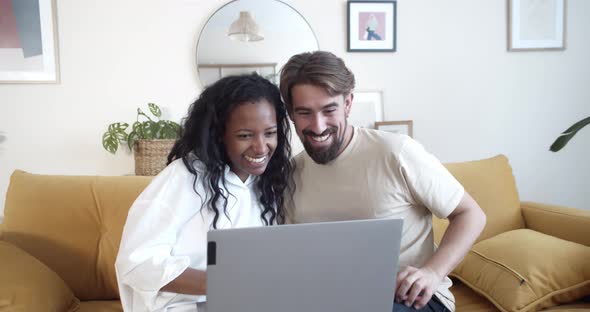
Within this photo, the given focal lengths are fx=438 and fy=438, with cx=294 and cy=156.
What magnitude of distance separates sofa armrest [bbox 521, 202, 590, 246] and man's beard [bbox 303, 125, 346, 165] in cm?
105

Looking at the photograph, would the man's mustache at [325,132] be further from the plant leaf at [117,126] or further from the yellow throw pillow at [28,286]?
the plant leaf at [117,126]

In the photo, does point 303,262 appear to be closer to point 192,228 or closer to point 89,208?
point 192,228

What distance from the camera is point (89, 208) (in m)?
1.61

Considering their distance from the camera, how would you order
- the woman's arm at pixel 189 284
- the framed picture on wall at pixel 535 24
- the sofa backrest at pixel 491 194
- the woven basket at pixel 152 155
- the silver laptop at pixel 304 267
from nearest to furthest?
the silver laptop at pixel 304 267 → the woman's arm at pixel 189 284 → the sofa backrest at pixel 491 194 → the woven basket at pixel 152 155 → the framed picture on wall at pixel 535 24

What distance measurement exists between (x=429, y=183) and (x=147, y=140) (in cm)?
129

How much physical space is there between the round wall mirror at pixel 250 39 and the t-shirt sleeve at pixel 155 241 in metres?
1.32

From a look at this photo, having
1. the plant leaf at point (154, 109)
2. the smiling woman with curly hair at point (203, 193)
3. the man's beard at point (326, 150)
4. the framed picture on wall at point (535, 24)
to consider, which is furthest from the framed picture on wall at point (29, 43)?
the framed picture on wall at point (535, 24)

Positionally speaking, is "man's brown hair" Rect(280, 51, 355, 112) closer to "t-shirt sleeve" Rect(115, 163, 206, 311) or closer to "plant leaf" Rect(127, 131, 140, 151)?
"t-shirt sleeve" Rect(115, 163, 206, 311)

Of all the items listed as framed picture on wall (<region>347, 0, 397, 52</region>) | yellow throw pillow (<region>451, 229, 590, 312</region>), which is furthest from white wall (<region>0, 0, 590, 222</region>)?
yellow throw pillow (<region>451, 229, 590, 312</region>)

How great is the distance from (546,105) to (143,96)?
235 cm

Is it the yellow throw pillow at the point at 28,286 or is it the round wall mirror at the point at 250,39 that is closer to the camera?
the yellow throw pillow at the point at 28,286

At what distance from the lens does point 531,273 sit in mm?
1387

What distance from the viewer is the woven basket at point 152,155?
1948mm

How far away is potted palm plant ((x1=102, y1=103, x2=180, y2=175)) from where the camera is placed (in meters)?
1.95
